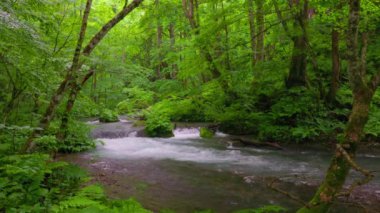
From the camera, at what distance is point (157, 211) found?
6.48 metres

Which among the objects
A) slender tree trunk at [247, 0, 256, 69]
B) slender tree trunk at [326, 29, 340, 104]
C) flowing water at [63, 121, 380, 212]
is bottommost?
flowing water at [63, 121, 380, 212]

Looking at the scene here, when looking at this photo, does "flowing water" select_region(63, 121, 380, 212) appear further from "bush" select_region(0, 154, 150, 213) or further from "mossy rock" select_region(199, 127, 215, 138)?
"bush" select_region(0, 154, 150, 213)

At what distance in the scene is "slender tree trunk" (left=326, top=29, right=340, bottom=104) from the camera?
13.1 meters

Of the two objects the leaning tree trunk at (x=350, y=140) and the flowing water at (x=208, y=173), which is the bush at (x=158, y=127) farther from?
the leaning tree trunk at (x=350, y=140)

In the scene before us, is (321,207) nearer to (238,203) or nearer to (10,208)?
(238,203)

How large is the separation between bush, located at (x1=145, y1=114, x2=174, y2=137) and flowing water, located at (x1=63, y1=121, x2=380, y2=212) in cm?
121

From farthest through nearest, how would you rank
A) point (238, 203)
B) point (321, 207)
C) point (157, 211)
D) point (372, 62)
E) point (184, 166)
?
1. point (372, 62)
2. point (184, 166)
3. point (238, 203)
4. point (157, 211)
5. point (321, 207)

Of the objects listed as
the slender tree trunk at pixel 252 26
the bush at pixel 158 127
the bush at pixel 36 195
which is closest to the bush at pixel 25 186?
the bush at pixel 36 195

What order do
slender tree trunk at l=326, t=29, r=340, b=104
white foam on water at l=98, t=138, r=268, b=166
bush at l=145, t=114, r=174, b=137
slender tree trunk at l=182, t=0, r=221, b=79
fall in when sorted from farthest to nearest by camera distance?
bush at l=145, t=114, r=174, b=137
slender tree trunk at l=182, t=0, r=221, b=79
slender tree trunk at l=326, t=29, r=340, b=104
white foam on water at l=98, t=138, r=268, b=166

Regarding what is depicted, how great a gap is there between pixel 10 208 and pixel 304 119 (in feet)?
40.6

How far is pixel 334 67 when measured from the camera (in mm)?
13578

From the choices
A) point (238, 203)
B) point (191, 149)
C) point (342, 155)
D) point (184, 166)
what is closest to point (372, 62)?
point (191, 149)

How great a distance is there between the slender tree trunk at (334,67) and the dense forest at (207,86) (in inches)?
1.8

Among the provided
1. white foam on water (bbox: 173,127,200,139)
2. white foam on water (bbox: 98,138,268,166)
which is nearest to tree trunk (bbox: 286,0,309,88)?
white foam on water (bbox: 98,138,268,166)
